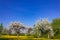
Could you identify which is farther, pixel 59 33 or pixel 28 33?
pixel 28 33

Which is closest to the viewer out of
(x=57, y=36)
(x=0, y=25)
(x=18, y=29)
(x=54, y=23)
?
(x=18, y=29)

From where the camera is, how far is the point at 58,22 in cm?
7600

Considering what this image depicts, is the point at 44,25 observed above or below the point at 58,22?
below

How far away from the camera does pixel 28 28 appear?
6825 centimetres

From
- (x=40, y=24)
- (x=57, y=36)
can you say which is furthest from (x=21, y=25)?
(x=57, y=36)

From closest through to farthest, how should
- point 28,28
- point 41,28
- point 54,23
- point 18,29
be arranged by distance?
point 41,28, point 18,29, point 28,28, point 54,23

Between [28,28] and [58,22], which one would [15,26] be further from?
[58,22]

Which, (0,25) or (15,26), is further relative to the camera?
(0,25)

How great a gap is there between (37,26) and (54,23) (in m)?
34.5

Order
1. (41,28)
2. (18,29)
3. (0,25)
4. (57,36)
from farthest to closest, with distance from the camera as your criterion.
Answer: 1. (0,25)
2. (57,36)
3. (18,29)
4. (41,28)

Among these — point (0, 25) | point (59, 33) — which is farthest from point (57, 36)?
point (0, 25)

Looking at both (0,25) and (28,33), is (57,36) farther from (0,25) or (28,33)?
(0,25)

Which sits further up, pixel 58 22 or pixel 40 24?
pixel 58 22

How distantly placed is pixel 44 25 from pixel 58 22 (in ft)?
114
